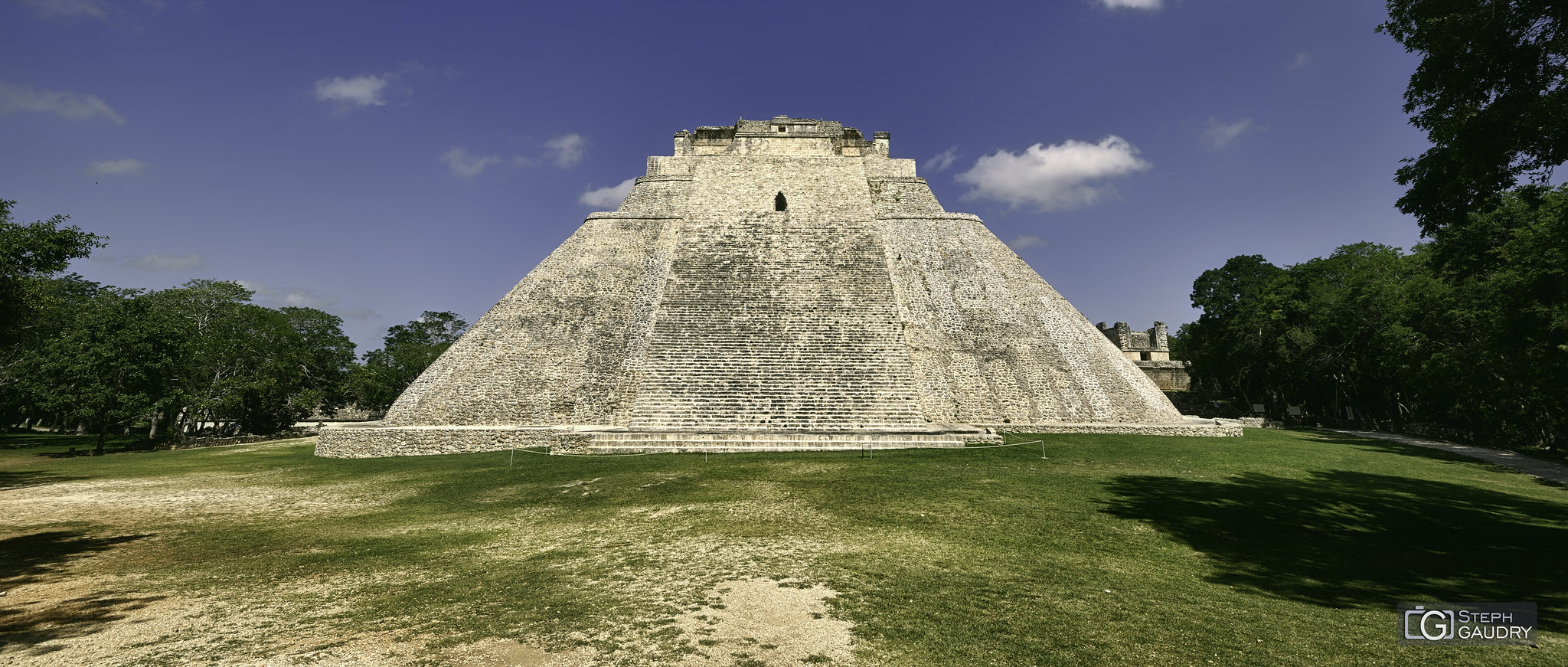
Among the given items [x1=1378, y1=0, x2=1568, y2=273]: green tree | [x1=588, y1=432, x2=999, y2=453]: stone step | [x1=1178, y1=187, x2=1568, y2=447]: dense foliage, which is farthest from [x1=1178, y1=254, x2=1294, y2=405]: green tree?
[x1=1378, y1=0, x2=1568, y2=273]: green tree

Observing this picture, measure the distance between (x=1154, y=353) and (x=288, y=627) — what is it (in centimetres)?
4268

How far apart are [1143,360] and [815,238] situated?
27.9m

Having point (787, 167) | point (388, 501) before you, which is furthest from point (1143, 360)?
point (388, 501)

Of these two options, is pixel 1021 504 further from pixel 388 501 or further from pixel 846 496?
pixel 388 501

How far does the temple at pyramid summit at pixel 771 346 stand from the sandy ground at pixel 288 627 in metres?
7.81

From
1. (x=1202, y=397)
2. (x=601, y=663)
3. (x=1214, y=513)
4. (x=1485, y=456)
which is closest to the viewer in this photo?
(x=601, y=663)

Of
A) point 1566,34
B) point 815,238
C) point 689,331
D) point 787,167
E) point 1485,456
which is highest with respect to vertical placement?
point 787,167

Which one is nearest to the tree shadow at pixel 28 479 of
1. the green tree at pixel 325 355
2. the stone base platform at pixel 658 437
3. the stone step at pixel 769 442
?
the stone base platform at pixel 658 437

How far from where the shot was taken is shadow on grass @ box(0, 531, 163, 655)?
159 inches

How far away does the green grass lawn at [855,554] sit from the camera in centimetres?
382

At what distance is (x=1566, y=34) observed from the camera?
5.14m

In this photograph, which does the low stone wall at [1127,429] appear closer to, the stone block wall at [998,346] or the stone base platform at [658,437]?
the stone base platform at [658,437]

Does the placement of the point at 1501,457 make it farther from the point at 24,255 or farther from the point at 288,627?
the point at 24,255

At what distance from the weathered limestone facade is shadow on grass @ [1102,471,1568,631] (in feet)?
95.7
